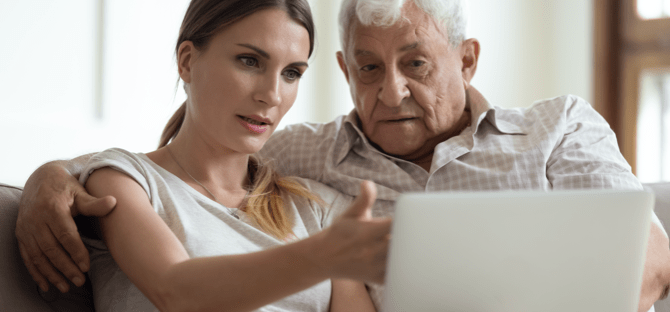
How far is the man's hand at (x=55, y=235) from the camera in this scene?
975mm

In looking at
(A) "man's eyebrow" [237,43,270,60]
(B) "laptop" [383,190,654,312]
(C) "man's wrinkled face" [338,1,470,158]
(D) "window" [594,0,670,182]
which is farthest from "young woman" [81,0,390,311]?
(D) "window" [594,0,670,182]

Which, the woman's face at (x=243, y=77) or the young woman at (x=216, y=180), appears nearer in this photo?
the young woman at (x=216, y=180)

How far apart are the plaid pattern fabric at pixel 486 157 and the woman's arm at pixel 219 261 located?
53 centimetres

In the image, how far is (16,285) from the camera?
100cm

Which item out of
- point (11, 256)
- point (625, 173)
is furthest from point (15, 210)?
→ point (625, 173)

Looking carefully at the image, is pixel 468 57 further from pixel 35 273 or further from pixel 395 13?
pixel 35 273

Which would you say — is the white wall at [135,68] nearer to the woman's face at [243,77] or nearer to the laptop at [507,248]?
the woman's face at [243,77]

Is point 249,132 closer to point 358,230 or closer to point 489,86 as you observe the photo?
point 358,230

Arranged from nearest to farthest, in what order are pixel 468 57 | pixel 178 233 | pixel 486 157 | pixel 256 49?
1. pixel 178 233
2. pixel 256 49
3. pixel 486 157
4. pixel 468 57

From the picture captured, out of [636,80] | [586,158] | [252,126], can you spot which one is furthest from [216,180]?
[636,80]

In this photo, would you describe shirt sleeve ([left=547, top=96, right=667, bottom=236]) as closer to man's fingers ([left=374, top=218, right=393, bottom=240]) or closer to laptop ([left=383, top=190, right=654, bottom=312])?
laptop ([left=383, top=190, right=654, bottom=312])

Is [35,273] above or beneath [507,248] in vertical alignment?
beneath

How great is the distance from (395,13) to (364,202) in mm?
904

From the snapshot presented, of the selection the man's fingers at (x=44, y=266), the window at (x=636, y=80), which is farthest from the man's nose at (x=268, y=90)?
the window at (x=636, y=80)
